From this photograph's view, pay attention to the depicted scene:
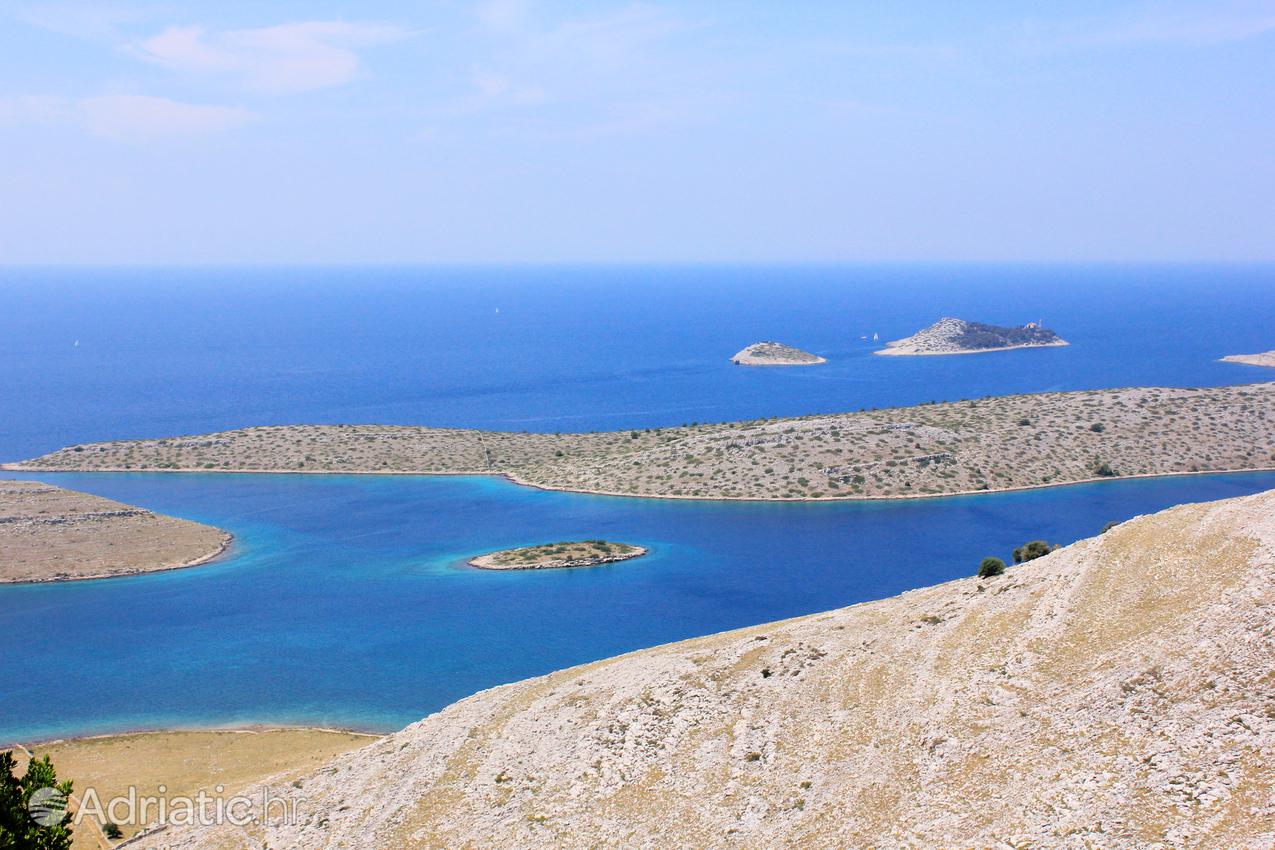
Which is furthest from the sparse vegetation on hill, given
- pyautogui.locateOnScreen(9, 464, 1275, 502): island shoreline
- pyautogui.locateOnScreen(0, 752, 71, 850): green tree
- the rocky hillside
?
pyautogui.locateOnScreen(0, 752, 71, 850): green tree

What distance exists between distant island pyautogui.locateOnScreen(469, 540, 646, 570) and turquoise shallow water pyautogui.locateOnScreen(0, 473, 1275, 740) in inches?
70.1

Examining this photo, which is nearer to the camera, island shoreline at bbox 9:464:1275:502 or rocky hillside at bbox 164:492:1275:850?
rocky hillside at bbox 164:492:1275:850

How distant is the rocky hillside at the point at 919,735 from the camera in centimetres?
2356

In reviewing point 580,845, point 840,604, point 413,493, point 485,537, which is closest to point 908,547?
point 840,604

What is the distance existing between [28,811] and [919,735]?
23.1 meters

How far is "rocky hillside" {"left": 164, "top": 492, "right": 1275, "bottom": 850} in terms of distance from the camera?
23.6 m

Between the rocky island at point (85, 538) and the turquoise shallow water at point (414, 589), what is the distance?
2.70 meters

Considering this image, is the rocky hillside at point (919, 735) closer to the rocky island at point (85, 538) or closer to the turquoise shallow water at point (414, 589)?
the turquoise shallow water at point (414, 589)

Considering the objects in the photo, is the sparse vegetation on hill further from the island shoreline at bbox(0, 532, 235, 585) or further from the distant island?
the island shoreline at bbox(0, 532, 235, 585)

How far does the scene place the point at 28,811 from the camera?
24891mm

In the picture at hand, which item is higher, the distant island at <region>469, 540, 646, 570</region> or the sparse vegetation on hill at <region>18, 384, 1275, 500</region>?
the sparse vegetation on hill at <region>18, 384, 1275, 500</region>

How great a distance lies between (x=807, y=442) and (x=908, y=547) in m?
29.7

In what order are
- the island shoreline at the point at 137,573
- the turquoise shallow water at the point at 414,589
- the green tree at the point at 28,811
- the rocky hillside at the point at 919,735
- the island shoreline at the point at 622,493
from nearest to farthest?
1. the rocky hillside at the point at 919,735
2. the green tree at the point at 28,811
3. the turquoise shallow water at the point at 414,589
4. the island shoreline at the point at 137,573
5. the island shoreline at the point at 622,493

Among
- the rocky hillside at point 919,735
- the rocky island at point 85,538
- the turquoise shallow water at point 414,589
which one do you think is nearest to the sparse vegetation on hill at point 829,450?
the turquoise shallow water at point 414,589
